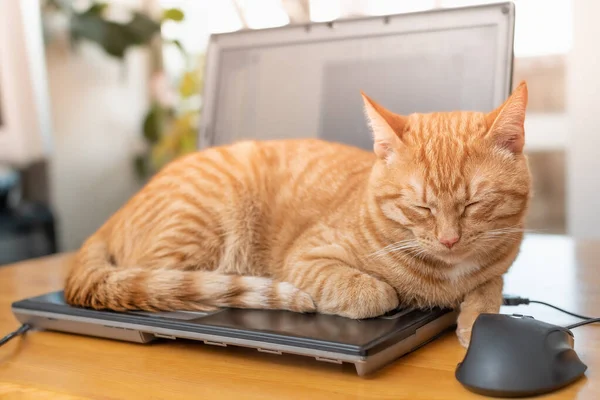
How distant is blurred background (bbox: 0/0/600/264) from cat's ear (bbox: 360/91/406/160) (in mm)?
1255

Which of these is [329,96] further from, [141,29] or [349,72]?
[141,29]

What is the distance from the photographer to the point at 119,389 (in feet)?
2.68

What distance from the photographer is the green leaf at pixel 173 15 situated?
8.79ft

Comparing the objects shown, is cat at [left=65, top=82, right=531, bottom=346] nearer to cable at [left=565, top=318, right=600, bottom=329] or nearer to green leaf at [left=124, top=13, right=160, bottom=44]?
cable at [left=565, top=318, right=600, bottom=329]

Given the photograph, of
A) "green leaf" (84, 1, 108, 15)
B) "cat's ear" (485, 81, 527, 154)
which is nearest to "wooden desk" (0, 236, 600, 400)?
"cat's ear" (485, 81, 527, 154)

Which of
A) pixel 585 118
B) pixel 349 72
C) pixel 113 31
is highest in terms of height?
pixel 113 31

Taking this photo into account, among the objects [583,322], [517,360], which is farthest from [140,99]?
[517,360]

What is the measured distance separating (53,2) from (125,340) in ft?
6.36

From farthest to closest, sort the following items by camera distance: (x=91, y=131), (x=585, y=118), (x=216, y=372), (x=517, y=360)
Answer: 1. (x=91, y=131)
2. (x=585, y=118)
3. (x=216, y=372)
4. (x=517, y=360)

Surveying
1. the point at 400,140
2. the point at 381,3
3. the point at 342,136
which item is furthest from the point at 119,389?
the point at 381,3

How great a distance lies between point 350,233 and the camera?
1.13 metres

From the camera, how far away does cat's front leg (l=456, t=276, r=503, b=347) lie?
95cm

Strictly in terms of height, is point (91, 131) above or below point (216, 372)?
above

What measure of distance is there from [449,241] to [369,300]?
0.15 meters
